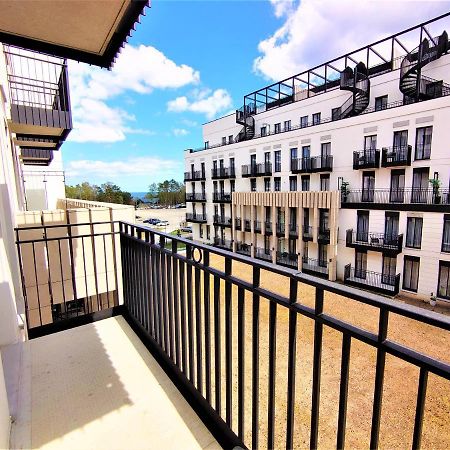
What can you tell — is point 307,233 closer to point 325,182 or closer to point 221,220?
point 325,182

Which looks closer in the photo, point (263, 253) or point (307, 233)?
point (307, 233)

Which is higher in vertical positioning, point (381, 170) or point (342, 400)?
point (381, 170)

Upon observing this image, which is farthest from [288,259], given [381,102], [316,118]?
[381,102]

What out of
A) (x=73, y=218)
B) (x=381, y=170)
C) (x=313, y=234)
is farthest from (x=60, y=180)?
(x=381, y=170)

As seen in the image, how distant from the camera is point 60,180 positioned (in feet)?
45.6

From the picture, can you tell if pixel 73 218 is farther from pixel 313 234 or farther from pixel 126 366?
pixel 313 234

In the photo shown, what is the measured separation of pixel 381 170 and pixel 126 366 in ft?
45.6

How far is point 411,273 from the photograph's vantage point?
12.3 m

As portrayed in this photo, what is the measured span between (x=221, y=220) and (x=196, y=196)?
4.07 m

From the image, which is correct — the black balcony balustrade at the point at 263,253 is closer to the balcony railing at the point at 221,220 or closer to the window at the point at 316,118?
the balcony railing at the point at 221,220

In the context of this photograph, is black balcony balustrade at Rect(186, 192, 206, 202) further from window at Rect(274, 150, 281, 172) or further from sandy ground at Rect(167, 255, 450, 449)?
sandy ground at Rect(167, 255, 450, 449)

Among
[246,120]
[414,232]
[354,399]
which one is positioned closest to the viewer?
[354,399]

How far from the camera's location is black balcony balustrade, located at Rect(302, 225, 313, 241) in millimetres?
15240

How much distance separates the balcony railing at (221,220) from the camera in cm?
2097
